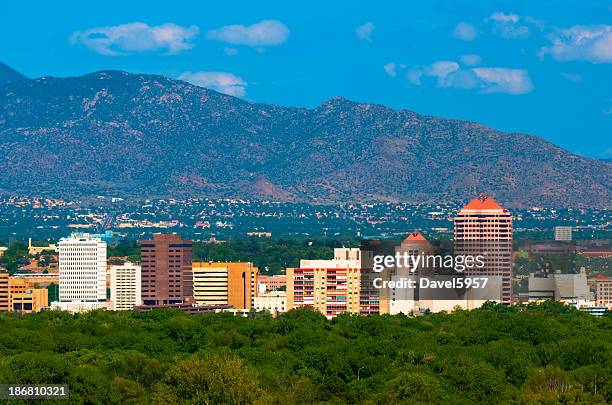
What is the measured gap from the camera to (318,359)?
66.6m

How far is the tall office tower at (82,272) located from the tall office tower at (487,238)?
23750mm

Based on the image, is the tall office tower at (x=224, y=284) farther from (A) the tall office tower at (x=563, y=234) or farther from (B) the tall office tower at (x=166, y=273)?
(A) the tall office tower at (x=563, y=234)

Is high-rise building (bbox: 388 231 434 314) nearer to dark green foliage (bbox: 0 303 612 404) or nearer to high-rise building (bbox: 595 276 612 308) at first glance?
high-rise building (bbox: 595 276 612 308)

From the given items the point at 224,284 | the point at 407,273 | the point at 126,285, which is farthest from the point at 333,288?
the point at 126,285

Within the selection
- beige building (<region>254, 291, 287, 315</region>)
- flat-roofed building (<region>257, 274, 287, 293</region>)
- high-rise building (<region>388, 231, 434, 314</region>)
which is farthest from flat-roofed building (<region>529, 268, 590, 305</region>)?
flat-roofed building (<region>257, 274, 287, 293</region>)

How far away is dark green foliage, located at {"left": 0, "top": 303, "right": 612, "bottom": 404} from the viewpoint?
54344 millimetres

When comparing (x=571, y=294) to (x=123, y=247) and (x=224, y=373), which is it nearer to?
(x=123, y=247)

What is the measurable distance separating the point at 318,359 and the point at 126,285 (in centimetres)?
6653

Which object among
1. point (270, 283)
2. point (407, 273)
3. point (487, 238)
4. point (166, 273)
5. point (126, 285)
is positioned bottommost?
point (126, 285)

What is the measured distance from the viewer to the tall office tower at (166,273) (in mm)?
130500

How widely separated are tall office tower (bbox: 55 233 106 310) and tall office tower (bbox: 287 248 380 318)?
15.5 m

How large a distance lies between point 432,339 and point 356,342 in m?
3.71

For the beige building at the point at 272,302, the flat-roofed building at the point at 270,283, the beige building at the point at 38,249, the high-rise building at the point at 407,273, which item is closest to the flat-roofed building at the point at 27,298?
the beige building at the point at 272,302

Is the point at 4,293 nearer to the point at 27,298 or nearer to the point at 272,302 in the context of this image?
the point at 27,298
